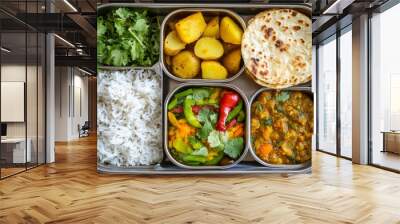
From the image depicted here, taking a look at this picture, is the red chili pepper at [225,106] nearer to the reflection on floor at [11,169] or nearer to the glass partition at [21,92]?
the glass partition at [21,92]

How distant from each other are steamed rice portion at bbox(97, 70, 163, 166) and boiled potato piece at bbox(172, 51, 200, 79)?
0.96ft

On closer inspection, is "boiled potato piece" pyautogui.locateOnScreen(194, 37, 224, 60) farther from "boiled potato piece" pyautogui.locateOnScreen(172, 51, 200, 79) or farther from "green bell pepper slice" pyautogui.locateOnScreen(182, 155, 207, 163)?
"green bell pepper slice" pyautogui.locateOnScreen(182, 155, 207, 163)

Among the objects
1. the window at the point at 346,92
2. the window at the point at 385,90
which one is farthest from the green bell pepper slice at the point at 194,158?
the window at the point at 346,92

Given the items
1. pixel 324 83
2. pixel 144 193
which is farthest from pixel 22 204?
pixel 324 83

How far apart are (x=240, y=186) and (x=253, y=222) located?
1.57 metres

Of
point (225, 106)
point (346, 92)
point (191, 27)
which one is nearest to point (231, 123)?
point (225, 106)

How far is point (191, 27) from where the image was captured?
484 centimetres

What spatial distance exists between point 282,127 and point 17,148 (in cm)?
457

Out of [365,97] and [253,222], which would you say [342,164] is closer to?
[365,97]

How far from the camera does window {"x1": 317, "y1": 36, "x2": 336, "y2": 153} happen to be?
8.82m

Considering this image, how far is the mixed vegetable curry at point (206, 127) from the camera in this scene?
5.00 meters

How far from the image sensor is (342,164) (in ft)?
22.9

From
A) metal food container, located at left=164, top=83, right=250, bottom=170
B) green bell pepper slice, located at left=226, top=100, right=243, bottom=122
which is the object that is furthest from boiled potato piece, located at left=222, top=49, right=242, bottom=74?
green bell pepper slice, located at left=226, top=100, right=243, bottom=122

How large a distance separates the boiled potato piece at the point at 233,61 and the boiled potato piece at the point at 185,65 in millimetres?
399
